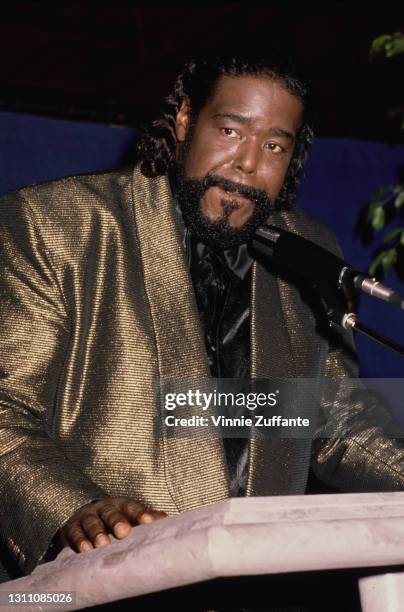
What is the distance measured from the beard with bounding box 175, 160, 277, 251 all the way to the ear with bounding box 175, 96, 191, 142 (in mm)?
166

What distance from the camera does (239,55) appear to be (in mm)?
2029

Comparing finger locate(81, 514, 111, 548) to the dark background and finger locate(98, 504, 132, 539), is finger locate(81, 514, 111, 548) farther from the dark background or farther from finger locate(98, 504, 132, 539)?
the dark background

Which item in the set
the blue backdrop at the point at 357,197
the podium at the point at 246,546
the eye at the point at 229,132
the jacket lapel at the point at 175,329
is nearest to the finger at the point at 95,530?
the podium at the point at 246,546

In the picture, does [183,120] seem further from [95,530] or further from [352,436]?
[95,530]

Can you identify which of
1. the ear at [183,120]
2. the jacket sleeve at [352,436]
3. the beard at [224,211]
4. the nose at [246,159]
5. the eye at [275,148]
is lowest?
the jacket sleeve at [352,436]

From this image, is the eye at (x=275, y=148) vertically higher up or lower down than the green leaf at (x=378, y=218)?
higher up

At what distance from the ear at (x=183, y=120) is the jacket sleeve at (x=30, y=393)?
512 mm

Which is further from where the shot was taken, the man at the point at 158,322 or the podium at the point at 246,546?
the man at the point at 158,322

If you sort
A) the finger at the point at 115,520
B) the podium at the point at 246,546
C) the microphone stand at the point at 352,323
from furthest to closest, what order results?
1. the microphone stand at the point at 352,323
2. the finger at the point at 115,520
3. the podium at the point at 246,546

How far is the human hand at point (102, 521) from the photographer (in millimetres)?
1087

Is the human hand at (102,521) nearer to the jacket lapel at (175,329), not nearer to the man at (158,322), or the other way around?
the man at (158,322)

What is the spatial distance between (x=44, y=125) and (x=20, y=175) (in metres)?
0.16

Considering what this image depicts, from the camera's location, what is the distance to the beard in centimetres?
190

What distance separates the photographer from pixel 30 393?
4.99ft
